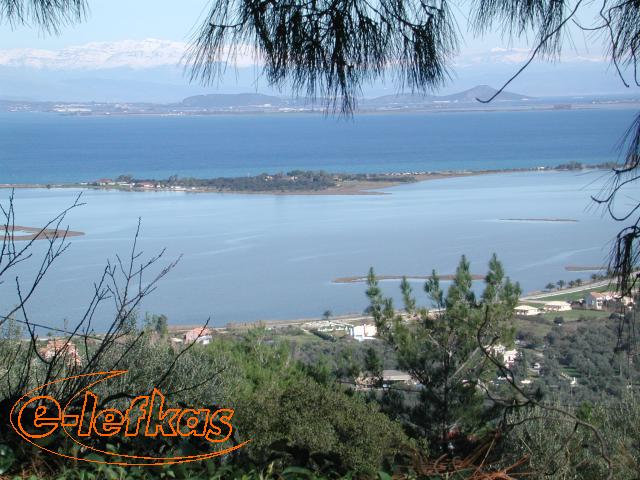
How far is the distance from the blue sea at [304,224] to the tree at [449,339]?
1571 mm

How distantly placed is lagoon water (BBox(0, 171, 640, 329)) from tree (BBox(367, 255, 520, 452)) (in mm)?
1590

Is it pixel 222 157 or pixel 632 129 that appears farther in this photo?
pixel 222 157

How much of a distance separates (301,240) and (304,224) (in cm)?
202

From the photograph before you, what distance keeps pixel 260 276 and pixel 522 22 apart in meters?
12.0

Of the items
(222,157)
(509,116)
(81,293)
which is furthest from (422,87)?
(509,116)

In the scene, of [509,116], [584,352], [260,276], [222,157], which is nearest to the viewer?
[584,352]

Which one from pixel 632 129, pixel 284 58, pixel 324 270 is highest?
pixel 284 58

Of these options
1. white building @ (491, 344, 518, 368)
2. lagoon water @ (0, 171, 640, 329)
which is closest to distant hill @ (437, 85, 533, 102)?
lagoon water @ (0, 171, 640, 329)

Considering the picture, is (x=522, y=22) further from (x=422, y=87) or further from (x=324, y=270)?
(x=324, y=270)

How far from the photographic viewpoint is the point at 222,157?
1227 inches

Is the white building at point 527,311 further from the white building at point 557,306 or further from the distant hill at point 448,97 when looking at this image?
the distant hill at point 448,97

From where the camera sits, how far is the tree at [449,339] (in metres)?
7.00

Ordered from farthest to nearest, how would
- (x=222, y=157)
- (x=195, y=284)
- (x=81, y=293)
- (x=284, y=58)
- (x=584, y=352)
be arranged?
(x=222, y=157), (x=195, y=284), (x=81, y=293), (x=584, y=352), (x=284, y=58)
